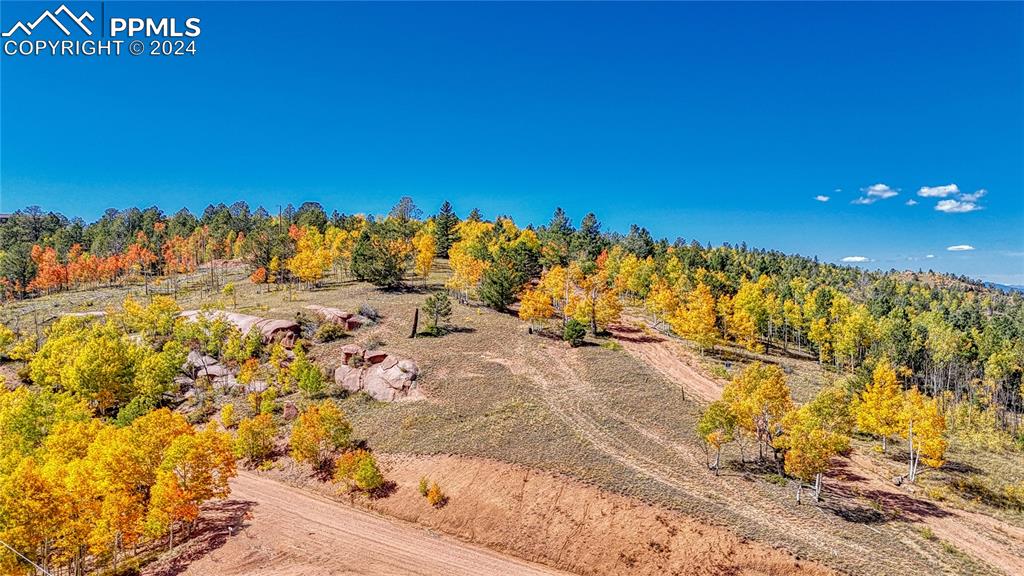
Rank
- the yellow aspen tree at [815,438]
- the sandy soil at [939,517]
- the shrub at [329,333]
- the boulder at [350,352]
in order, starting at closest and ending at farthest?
the sandy soil at [939,517], the yellow aspen tree at [815,438], the boulder at [350,352], the shrub at [329,333]

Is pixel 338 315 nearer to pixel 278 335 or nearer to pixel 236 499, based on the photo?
pixel 278 335

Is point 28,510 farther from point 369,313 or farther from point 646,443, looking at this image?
point 369,313

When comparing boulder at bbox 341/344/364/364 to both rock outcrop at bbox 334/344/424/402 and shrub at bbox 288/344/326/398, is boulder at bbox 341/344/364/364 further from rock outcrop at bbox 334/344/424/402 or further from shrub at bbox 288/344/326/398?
shrub at bbox 288/344/326/398

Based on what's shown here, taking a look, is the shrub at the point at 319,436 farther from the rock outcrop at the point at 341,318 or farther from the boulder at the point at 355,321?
the rock outcrop at the point at 341,318

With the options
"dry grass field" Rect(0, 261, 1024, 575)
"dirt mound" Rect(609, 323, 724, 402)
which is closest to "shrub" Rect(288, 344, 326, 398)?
"dry grass field" Rect(0, 261, 1024, 575)

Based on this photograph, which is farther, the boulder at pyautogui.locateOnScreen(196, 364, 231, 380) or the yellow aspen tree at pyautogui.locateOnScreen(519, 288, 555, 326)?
the yellow aspen tree at pyautogui.locateOnScreen(519, 288, 555, 326)

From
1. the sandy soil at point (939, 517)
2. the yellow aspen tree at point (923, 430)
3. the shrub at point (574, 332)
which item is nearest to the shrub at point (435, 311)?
the shrub at point (574, 332)
